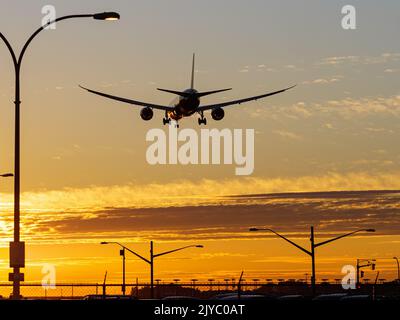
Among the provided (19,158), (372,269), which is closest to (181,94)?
(19,158)

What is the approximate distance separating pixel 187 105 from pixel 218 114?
11.2 feet

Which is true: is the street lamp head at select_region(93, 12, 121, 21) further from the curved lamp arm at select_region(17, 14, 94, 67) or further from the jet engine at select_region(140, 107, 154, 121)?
the jet engine at select_region(140, 107, 154, 121)

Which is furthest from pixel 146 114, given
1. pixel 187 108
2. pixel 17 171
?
pixel 17 171

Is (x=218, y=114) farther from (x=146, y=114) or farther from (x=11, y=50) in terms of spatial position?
(x=11, y=50)

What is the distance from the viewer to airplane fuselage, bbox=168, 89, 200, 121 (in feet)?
284

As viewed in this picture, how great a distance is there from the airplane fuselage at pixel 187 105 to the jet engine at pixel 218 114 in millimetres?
1692

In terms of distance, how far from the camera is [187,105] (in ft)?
285

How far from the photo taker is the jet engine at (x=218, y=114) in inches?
3489

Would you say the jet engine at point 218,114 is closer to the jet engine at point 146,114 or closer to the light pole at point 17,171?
the jet engine at point 146,114

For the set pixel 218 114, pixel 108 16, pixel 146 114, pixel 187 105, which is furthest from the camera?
pixel 146 114

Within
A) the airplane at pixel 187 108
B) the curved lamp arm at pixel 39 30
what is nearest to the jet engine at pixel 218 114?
the airplane at pixel 187 108

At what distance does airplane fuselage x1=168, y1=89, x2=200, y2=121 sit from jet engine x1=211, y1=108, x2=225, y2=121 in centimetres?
169

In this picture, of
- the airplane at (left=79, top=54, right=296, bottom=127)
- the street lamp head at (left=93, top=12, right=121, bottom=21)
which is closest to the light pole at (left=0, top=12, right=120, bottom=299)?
the street lamp head at (left=93, top=12, right=121, bottom=21)
